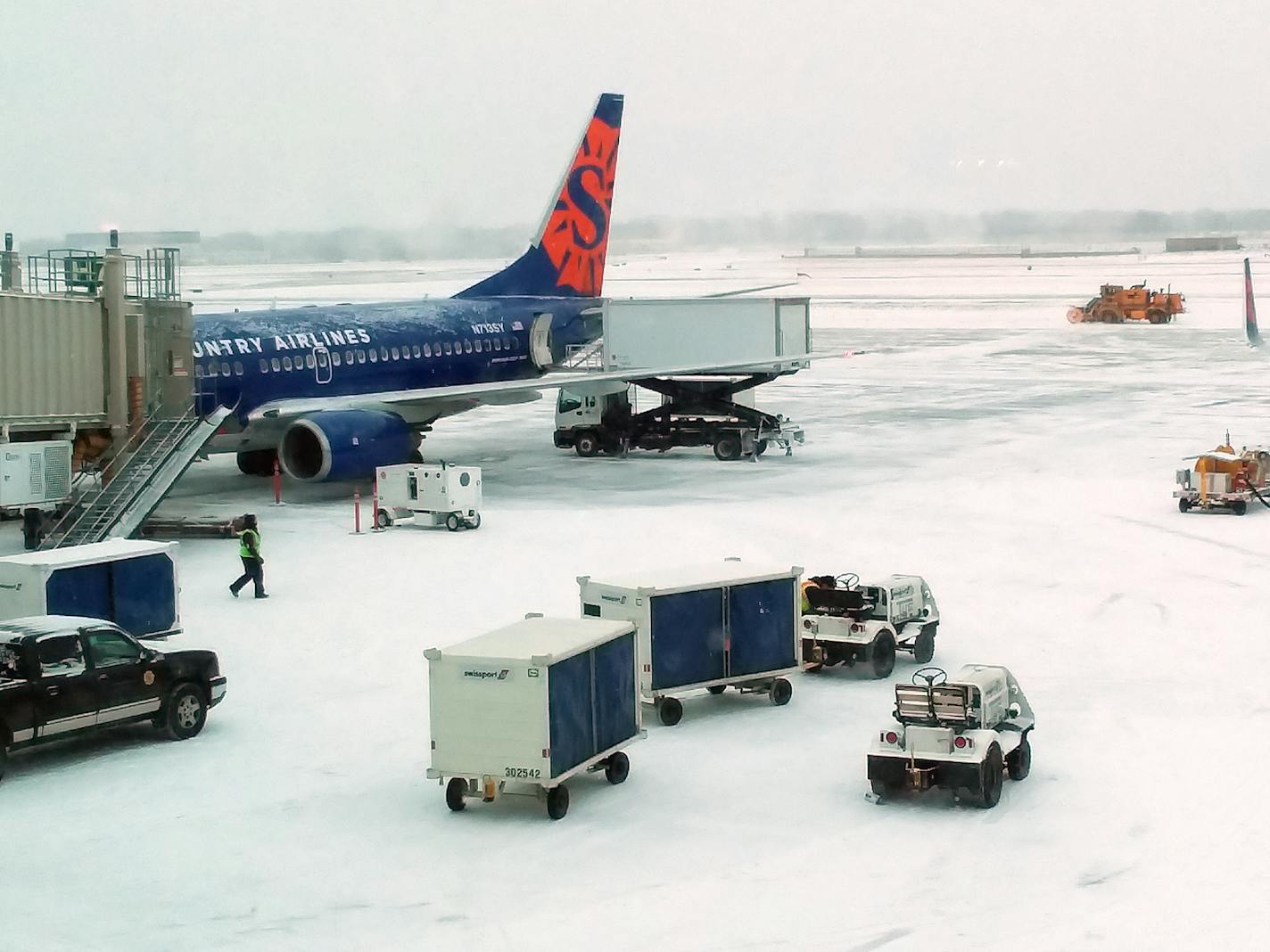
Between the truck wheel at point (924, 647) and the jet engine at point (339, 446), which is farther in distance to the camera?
the jet engine at point (339, 446)

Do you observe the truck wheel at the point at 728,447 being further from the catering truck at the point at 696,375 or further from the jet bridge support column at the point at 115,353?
the jet bridge support column at the point at 115,353

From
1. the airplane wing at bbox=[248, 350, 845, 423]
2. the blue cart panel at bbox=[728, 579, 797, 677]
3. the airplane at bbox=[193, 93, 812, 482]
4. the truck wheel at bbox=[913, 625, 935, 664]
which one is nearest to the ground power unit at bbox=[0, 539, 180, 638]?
the blue cart panel at bbox=[728, 579, 797, 677]

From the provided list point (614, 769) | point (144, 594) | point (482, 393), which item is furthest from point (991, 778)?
point (482, 393)

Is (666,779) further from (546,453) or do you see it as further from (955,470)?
(546,453)

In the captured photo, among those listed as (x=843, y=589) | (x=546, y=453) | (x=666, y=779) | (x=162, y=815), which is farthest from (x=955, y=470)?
(x=162, y=815)

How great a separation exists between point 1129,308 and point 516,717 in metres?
92.5

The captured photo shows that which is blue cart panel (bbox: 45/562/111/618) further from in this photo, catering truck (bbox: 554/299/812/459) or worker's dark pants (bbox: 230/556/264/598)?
catering truck (bbox: 554/299/812/459)

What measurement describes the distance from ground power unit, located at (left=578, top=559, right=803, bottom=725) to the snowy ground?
48cm

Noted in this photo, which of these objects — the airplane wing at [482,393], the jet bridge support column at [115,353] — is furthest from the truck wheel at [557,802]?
the airplane wing at [482,393]

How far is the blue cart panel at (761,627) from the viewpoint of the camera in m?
20.8

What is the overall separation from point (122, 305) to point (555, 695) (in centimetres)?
1975

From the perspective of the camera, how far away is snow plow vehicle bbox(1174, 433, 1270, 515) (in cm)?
3444

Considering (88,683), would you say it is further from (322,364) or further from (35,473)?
(322,364)

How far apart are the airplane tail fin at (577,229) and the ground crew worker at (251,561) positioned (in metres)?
23.3
